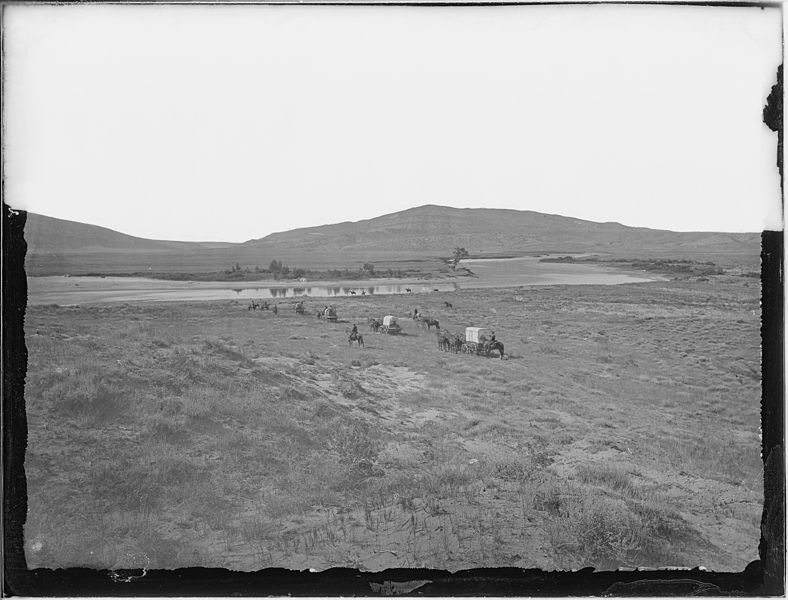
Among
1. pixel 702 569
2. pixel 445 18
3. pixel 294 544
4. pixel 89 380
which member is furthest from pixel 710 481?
pixel 89 380

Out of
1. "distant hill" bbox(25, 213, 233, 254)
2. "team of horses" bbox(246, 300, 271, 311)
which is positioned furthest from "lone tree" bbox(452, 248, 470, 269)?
"distant hill" bbox(25, 213, 233, 254)

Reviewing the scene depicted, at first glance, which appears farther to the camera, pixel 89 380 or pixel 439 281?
pixel 439 281

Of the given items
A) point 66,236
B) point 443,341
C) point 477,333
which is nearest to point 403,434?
point 443,341

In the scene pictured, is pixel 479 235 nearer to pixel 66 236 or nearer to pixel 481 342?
pixel 481 342

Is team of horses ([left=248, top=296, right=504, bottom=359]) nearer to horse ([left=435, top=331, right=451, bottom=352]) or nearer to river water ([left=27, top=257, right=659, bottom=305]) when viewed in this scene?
horse ([left=435, top=331, right=451, bottom=352])

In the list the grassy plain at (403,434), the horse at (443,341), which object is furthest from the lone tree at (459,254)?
the horse at (443,341)

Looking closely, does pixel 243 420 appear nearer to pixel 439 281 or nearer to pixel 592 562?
pixel 439 281
